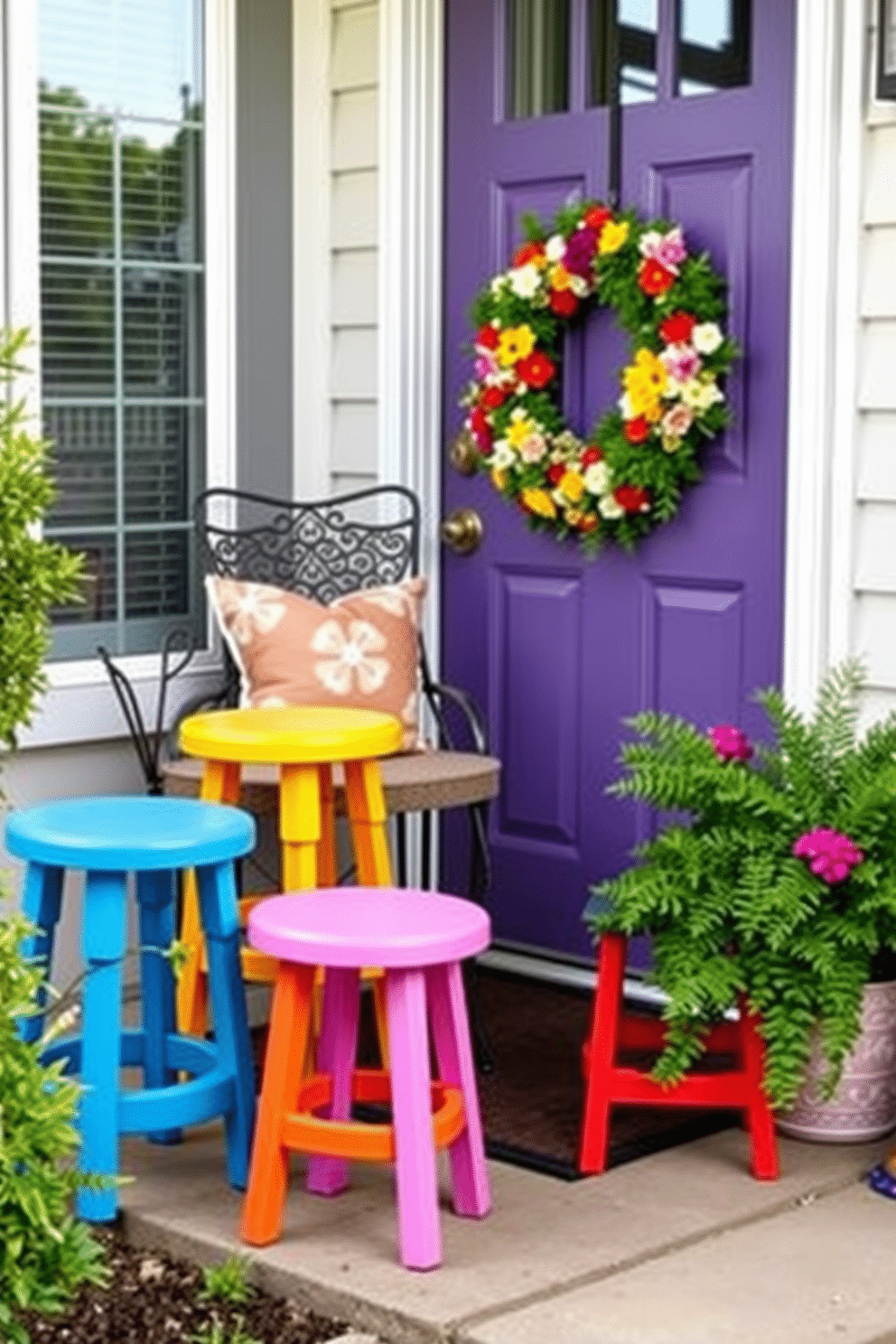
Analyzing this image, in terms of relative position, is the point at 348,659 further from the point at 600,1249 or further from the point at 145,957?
the point at 600,1249

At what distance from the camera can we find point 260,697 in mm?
A: 4418

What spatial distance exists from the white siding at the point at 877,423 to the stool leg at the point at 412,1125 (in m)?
1.19

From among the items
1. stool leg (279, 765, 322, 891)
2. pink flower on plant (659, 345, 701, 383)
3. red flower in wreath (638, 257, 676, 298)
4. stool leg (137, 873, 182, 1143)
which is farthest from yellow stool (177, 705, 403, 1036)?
red flower in wreath (638, 257, 676, 298)

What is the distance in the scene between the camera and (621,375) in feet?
14.4

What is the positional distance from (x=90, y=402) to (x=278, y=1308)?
6.59ft

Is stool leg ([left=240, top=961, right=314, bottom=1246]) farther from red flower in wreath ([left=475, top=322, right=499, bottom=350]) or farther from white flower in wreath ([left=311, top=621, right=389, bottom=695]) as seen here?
red flower in wreath ([left=475, top=322, right=499, bottom=350])

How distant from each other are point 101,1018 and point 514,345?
168 cm

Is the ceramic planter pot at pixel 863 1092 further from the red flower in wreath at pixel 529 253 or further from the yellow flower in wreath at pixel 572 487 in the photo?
the red flower in wreath at pixel 529 253

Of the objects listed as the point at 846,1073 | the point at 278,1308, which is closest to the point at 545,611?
the point at 846,1073

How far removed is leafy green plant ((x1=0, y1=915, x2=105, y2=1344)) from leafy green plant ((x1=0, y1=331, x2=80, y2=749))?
18.7 inches

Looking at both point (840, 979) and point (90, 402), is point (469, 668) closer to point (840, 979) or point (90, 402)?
point (90, 402)

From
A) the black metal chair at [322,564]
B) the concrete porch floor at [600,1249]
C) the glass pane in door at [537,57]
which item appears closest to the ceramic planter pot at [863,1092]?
the concrete porch floor at [600,1249]

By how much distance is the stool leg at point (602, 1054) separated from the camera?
366 cm

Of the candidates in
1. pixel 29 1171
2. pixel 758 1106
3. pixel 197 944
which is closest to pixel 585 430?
A: pixel 197 944
